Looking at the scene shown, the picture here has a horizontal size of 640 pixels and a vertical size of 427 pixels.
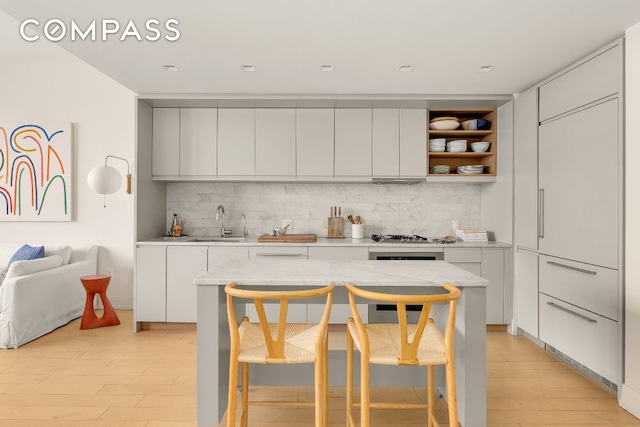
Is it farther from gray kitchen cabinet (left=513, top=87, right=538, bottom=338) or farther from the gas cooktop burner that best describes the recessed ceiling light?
the gas cooktop burner

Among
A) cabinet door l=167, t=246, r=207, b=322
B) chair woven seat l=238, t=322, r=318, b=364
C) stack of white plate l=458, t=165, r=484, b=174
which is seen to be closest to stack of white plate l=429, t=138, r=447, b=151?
stack of white plate l=458, t=165, r=484, b=174

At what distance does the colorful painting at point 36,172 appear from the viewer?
4922mm

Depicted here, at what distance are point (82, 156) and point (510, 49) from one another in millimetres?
4658

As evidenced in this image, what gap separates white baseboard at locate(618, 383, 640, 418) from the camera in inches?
99.6

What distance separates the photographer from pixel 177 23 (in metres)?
2.64

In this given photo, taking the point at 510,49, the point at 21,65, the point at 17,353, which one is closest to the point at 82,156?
the point at 21,65

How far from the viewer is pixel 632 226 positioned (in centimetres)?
264

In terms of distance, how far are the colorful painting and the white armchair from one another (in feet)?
1.76

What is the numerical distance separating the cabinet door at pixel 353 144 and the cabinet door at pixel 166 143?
1715mm

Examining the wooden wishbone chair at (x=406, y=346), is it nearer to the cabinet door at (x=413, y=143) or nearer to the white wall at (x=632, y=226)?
the white wall at (x=632, y=226)

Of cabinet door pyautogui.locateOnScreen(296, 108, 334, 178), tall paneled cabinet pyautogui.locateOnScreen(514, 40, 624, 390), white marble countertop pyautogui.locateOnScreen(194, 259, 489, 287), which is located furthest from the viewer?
cabinet door pyautogui.locateOnScreen(296, 108, 334, 178)

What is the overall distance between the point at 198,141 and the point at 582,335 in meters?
3.89

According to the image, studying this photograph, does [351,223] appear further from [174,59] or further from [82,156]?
[82,156]

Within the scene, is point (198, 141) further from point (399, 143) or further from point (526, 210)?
point (526, 210)
